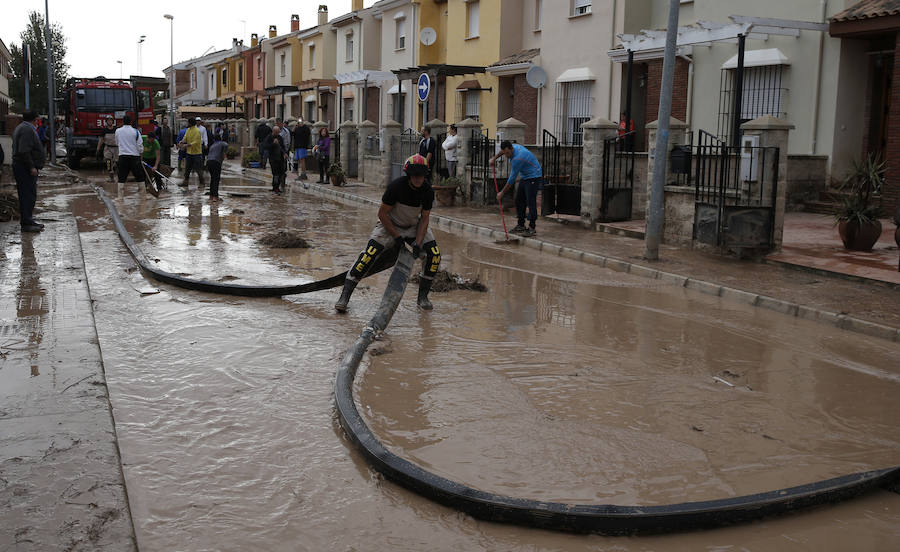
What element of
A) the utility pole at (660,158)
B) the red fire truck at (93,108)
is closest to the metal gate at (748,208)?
the utility pole at (660,158)

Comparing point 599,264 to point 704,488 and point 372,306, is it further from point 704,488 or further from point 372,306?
point 704,488

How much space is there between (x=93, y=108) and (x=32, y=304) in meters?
23.6

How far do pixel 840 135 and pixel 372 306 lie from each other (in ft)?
38.1

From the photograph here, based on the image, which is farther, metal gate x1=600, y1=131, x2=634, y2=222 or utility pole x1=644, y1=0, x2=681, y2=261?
metal gate x1=600, y1=131, x2=634, y2=222

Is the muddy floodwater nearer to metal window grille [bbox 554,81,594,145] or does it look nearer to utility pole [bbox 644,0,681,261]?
utility pole [bbox 644,0,681,261]

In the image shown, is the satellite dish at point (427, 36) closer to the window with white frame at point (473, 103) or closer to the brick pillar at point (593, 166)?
the window with white frame at point (473, 103)

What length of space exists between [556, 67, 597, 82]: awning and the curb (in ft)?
28.4

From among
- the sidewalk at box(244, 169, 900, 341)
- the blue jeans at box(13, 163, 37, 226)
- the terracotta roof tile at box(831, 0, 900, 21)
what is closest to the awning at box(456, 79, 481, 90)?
the sidewalk at box(244, 169, 900, 341)

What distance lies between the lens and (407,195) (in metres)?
8.05

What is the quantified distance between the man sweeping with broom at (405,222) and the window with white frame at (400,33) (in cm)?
2774

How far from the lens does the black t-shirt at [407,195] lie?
316 inches

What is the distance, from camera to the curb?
7977 mm

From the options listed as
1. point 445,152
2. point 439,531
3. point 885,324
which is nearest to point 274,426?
point 439,531

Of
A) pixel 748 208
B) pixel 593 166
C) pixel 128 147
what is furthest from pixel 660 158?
pixel 128 147
